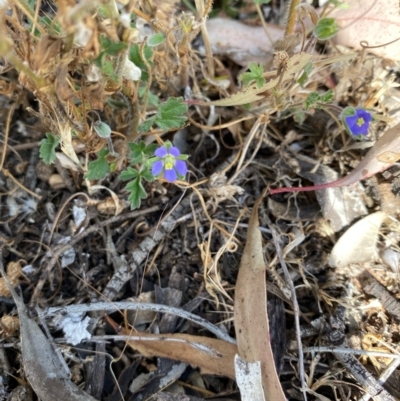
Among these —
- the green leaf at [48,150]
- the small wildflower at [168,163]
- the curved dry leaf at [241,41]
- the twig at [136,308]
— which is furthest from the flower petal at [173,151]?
the curved dry leaf at [241,41]

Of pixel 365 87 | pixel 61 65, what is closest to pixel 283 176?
pixel 365 87

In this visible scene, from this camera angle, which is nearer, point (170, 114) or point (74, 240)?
point (170, 114)

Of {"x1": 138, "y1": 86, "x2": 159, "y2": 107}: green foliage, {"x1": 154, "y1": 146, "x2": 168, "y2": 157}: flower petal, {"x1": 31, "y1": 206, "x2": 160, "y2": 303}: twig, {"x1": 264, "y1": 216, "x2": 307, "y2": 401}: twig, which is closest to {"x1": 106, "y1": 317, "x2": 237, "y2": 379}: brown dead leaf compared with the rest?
Result: {"x1": 264, "y1": 216, "x2": 307, "y2": 401}: twig

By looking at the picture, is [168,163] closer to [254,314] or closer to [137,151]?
[137,151]

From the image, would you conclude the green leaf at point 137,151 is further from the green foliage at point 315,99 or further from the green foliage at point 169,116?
the green foliage at point 315,99

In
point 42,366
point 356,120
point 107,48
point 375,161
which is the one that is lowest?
point 42,366

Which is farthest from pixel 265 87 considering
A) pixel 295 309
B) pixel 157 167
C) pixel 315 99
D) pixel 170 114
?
pixel 295 309
